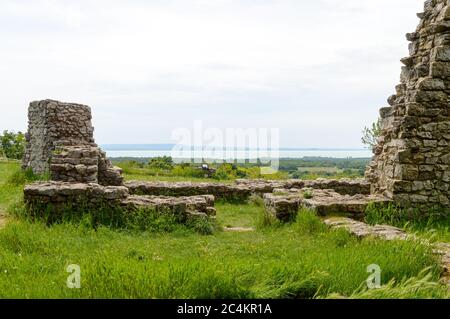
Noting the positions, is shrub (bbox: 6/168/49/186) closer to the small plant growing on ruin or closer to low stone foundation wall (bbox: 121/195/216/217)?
low stone foundation wall (bbox: 121/195/216/217)

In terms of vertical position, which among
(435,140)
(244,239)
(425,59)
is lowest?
(244,239)

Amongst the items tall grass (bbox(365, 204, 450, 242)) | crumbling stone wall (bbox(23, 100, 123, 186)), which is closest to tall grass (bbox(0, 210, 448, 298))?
tall grass (bbox(365, 204, 450, 242))

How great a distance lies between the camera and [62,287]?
5.09 m

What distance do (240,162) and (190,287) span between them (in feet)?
76.9

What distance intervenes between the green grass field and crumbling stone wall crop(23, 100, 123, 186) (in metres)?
5.05

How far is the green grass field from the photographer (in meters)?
4.91

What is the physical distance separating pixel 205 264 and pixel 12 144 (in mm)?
30337

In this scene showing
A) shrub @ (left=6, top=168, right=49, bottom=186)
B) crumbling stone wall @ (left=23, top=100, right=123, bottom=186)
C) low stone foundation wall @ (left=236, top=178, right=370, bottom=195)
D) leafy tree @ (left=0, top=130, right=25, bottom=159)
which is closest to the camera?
crumbling stone wall @ (left=23, top=100, right=123, bottom=186)

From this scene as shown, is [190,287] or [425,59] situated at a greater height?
[425,59]

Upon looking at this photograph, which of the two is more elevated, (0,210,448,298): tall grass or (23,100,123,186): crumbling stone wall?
(23,100,123,186): crumbling stone wall
